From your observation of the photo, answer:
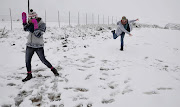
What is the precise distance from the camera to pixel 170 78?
13.9 feet

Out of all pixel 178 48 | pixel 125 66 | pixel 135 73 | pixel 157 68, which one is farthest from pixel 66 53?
pixel 178 48

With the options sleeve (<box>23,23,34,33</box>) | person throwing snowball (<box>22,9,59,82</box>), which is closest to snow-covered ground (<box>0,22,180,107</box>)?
person throwing snowball (<box>22,9,59,82</box>)

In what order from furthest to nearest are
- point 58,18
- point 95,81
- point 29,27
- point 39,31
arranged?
1. point 58,18
2. point 95,81
3. point 39,31
4. point 29,27

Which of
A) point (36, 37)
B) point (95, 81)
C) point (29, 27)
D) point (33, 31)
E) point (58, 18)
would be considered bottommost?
point (95, 81)

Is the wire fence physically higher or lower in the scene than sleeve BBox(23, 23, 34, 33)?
higher

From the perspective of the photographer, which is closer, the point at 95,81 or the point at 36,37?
the point at 36,37

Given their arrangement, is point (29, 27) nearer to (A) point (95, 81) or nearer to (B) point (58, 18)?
(A) point (95, 81)

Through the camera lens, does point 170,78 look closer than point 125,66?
Yes

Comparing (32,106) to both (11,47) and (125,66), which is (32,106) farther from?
(11,47)

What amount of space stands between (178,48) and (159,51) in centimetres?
156

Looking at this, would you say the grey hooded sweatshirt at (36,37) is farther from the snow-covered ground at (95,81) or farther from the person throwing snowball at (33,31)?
the snow-covered ground at (95,81)

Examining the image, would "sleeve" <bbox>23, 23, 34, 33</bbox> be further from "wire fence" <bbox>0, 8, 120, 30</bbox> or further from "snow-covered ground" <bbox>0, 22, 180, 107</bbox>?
"wire fence" <bbox>0, 8, 120, 30</bbox>

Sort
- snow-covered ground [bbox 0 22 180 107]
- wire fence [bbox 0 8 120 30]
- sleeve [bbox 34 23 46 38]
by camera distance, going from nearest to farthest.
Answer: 1. snow-covered ground [bbox 0 22 180 107]
2. sleeve [bbox 34 23 46 38]
3. wire fence [bbox 0 8 120 30]

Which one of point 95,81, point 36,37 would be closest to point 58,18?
point 36,37
